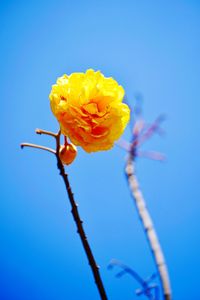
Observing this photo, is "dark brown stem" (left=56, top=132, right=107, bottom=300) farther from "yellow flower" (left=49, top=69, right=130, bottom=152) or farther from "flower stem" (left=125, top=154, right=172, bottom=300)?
"flower stem" (left=125, top=154, right=172, bottom=300)

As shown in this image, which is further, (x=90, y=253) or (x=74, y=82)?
(x=74, y=82)

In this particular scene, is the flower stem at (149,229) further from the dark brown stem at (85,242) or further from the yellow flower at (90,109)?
the yellow flower at (90,109)

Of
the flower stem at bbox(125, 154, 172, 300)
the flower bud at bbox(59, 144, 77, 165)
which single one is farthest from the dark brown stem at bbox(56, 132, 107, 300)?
the flower stem at bbox(125, 154, 172, 300)

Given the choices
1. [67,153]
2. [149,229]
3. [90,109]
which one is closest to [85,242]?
[67,153]

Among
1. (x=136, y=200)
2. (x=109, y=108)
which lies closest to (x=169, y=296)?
(x=136, y=200)

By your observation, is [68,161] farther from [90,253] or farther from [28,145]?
[90,253]

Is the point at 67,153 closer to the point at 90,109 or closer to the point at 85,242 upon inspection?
the point at 90,109
